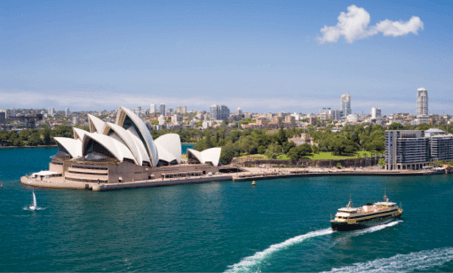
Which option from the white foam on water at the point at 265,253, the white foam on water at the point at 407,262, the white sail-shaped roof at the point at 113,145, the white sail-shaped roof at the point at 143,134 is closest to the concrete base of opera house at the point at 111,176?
the white sail-shaped roof at the point at 113,145

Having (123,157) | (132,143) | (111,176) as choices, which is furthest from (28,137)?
(111,176)

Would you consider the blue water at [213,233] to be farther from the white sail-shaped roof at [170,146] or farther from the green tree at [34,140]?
the green tree at [34,140]

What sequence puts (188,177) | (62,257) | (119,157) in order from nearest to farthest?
(62,257) → (119,157) → (188,177)

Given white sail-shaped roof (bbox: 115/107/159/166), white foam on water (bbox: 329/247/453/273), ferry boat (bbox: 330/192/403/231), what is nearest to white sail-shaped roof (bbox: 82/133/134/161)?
→ white sail-shaped roof (bbox: 115/107/159/166)

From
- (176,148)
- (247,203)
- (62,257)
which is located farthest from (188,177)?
(62,257)

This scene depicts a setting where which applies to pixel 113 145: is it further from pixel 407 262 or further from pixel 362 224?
pixel 407 262

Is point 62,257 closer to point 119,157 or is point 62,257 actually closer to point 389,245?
point 389,245

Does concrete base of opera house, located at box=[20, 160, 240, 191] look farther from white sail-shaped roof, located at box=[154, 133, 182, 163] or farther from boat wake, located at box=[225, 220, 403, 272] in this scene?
boat wake, located at box=[225, 220, 403, 272]
